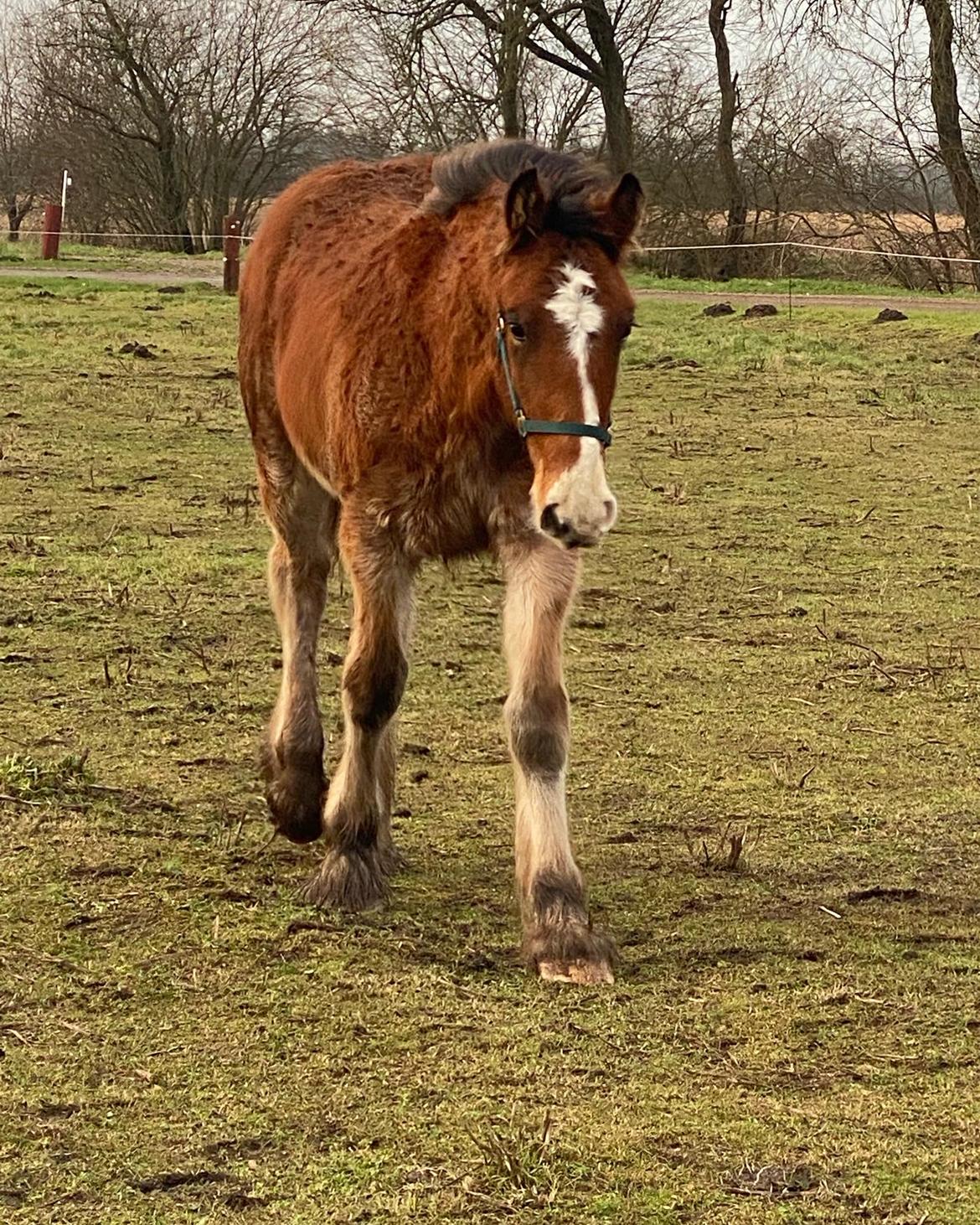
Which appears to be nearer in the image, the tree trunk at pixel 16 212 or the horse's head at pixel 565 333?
the horse's head at pixel 565 333

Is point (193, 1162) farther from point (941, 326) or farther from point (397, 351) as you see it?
point (941, 326)

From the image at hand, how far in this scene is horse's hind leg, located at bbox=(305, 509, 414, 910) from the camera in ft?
14.2

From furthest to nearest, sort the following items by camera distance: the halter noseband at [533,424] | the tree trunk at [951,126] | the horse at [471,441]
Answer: the tree trunk at [951,126]
the horse at [471,441]
the halter noseband at [533,424]

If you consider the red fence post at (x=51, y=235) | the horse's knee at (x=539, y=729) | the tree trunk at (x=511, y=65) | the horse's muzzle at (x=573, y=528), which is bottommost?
the horse's knee at (x=539, y=729)

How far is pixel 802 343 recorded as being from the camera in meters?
16.6

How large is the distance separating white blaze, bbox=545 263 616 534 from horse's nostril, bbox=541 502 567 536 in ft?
0.05

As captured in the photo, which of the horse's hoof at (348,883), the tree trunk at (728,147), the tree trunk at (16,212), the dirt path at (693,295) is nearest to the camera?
the horse's hoof at (348,883)

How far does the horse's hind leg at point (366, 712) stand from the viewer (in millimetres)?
4328

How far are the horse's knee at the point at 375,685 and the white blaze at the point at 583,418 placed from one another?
0.92 metres

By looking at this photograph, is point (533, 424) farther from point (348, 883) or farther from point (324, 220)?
point (324, 220)

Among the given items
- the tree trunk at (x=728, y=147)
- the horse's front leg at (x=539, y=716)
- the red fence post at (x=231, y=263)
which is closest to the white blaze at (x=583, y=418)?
the horse's front leg at (x=539, y=716)

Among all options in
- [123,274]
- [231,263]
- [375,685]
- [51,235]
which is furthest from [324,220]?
[51,235]

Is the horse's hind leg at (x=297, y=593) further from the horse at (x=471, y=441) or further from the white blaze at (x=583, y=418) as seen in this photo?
the white blaze at (x=583, y=418)

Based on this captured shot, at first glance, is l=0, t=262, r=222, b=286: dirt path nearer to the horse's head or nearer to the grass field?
the grass field
